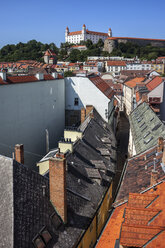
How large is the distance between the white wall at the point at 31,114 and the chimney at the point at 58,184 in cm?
1325

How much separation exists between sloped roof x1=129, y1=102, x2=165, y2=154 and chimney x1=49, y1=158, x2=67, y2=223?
1154 cm

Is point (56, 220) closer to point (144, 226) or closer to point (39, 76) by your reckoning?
point (144, 226)

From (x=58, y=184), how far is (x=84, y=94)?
2690 cm

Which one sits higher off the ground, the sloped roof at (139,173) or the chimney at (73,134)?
the chimney at (73,134)

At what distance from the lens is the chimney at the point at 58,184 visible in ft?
42.1

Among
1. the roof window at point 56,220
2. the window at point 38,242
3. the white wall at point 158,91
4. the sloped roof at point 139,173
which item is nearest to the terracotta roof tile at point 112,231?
the sloped roof at point 139,173

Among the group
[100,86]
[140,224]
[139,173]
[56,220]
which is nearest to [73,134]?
[139,173]

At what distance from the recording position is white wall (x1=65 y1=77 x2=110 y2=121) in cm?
3772

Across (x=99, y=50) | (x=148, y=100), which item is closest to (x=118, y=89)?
(x=148, y=100)

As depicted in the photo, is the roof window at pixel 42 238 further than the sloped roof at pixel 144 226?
Yes

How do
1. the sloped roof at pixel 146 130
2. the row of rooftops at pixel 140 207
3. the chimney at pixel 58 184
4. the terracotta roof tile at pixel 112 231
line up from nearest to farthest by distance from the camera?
the row of rooftops at pixel 140 207
the terracotta roof tile at pixel 112 231
the chimney at pixel 58 184
the sloped roof at pixel 146 130

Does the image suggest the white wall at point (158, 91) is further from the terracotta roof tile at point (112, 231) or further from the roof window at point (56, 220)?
the roof window at point (56, 220)

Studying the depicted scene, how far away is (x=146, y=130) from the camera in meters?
26.5

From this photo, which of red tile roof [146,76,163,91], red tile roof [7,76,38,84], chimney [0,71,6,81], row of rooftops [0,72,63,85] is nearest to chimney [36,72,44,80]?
row of rooftops [0,72,63,85]
